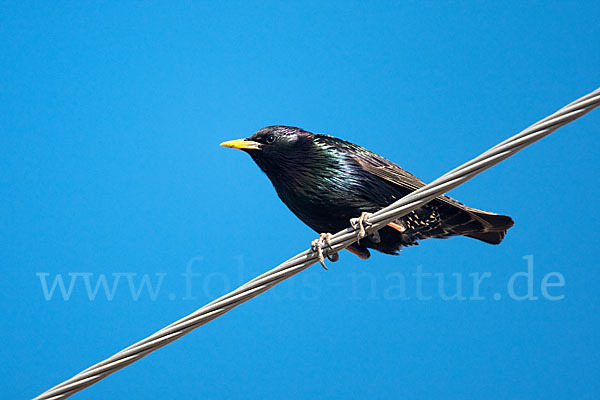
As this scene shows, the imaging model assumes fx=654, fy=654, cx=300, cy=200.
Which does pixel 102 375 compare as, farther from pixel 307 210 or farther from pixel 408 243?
pixel 408 243

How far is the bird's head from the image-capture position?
466cm

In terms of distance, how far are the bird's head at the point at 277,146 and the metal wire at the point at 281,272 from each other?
1.43 metres

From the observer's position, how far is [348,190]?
446 cm

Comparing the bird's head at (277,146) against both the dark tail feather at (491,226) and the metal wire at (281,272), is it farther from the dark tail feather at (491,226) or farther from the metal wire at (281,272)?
the metal wire at (281,272)

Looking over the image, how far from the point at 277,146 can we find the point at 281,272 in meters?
1.73

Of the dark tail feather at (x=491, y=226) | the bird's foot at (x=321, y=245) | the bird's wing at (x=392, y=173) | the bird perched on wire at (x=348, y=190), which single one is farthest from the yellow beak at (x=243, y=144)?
the dark tail feather at (x=491, y=226)

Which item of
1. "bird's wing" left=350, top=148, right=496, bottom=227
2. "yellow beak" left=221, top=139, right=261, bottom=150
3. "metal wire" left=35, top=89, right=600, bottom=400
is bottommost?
"metal wire" left=35, top=89, right=600, bottom=400

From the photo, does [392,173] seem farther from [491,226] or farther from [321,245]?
[321,245]

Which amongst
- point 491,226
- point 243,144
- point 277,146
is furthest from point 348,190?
point 491,226

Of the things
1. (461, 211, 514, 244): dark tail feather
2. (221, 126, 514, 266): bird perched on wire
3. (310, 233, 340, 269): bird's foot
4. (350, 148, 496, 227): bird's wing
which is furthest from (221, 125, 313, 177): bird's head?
(461, 211, 514, 244): dark tail feather

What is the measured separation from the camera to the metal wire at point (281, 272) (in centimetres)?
277

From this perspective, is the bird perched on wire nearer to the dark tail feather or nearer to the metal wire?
the dark tail feather

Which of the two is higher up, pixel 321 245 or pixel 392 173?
pixel 392 173

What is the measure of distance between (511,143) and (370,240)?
1959 mm
